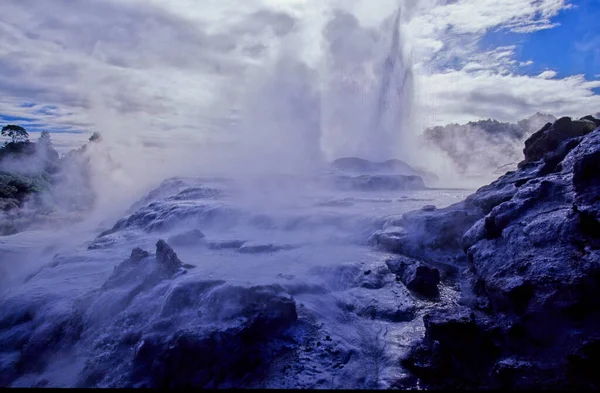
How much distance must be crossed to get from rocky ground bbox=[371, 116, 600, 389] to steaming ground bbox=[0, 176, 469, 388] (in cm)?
79

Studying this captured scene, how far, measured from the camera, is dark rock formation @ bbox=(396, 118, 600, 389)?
5.28 meters

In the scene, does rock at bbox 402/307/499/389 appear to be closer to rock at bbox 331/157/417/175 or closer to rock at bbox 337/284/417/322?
rock at bbox 337/284/417/322

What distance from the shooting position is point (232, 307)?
762cm

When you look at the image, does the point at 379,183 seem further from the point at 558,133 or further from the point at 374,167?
the point at 558,133

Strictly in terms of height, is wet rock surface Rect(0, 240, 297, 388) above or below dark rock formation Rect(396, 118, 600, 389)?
below

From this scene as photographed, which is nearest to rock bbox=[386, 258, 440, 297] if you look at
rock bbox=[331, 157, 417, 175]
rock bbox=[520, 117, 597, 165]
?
rock bbox=[520, 117, 597, 165]

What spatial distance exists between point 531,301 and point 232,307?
5.18m

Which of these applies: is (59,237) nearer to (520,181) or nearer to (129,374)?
(129,374)

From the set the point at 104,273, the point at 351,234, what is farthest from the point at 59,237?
the point at 351,234

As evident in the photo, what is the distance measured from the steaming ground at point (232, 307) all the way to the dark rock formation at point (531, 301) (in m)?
0.89

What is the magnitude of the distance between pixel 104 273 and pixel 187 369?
21.6 feet

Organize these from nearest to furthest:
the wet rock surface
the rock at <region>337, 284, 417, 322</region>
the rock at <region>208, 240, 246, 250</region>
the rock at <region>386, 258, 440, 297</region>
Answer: the wet rock surface, the rock at <region>337, 284, 417, 322</region>, the rock at <region>386, 258, 440, 297</region>, the rock at <region>208, 240, 246, 250</region>

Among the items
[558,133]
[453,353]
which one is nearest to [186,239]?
[453,353]

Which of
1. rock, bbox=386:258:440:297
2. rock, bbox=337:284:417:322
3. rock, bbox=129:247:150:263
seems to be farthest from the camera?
rock, bbox=129:247:150:263
